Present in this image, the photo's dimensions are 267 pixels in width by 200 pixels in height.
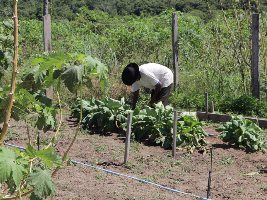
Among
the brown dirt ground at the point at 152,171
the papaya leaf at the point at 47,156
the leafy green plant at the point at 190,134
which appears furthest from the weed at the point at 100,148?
the papaya leaf at the point at 47,156

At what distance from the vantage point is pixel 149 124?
7.44m

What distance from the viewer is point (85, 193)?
5059mm

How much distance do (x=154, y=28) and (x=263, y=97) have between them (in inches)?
197

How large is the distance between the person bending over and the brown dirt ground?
83cm

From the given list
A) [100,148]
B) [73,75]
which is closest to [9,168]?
[73,75]

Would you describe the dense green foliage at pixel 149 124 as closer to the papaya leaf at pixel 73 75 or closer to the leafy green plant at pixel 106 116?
the leafy green plant at pixel 106 116

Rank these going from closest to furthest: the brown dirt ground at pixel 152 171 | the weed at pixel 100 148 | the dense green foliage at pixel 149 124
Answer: the brown dirt ground at pixel 152 171 → the weed at pixel 100 148 → the dense green foliage at pixel 149 124

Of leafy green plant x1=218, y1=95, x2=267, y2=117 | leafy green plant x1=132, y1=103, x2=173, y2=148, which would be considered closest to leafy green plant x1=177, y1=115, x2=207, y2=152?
leafy green plant x1=132, y1=103, x2=173, y2=148

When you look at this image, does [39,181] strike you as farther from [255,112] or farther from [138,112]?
[255,112]

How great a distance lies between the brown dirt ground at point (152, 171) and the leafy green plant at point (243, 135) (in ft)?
0.37

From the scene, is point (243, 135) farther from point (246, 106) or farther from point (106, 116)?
point (246, 106)

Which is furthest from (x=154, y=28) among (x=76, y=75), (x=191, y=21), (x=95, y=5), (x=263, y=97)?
(x=95, y=5)

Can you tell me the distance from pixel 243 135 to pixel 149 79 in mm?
1652

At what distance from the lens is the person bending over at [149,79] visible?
25.0 ft
